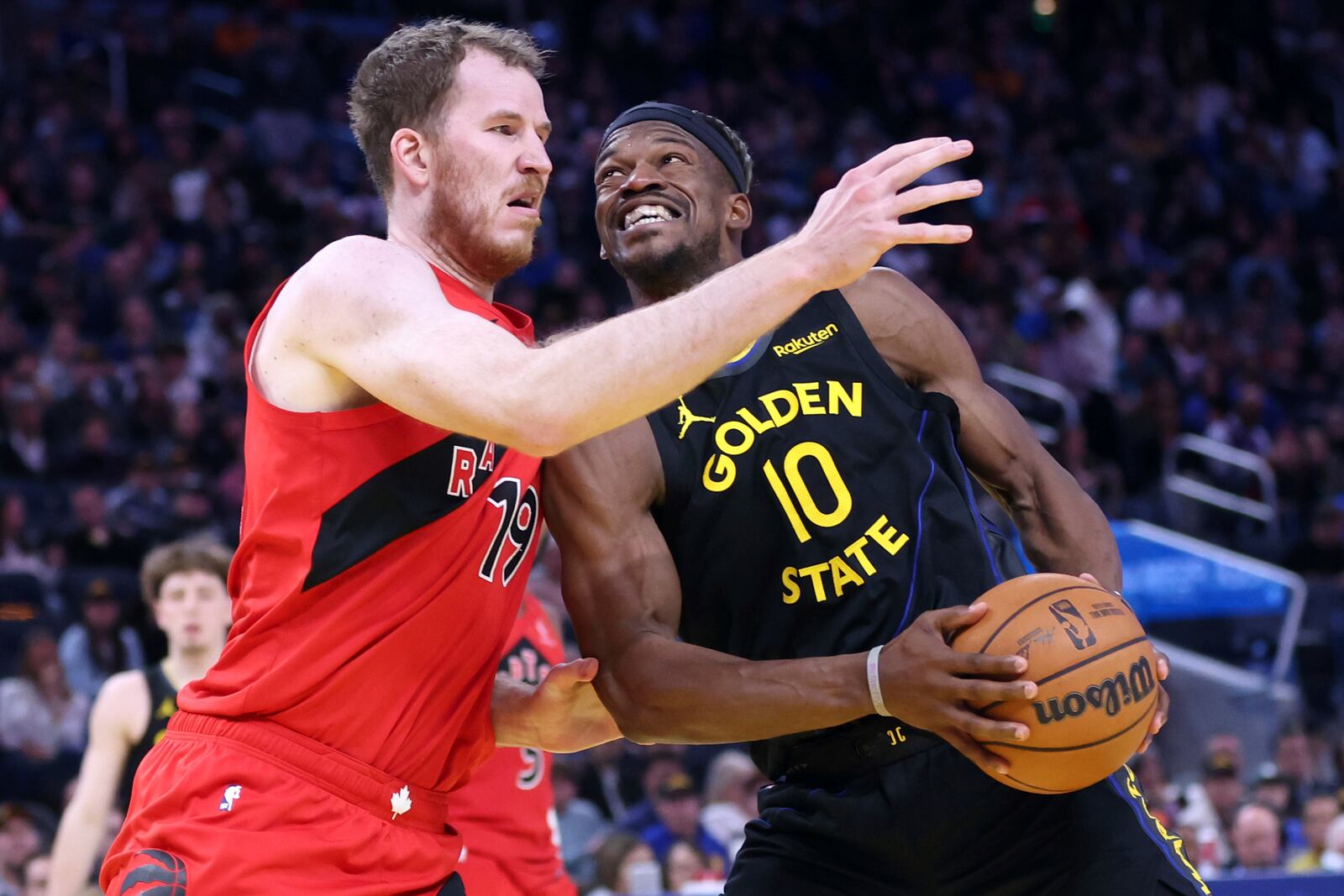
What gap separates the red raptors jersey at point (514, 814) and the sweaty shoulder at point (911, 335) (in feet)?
6.00

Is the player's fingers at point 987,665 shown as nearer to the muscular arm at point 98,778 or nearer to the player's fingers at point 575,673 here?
the player's fingers at point 575,673

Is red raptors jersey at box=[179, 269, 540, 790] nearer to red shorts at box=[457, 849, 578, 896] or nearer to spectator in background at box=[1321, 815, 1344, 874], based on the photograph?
red shorts at box=[457, 849, 578, 896]

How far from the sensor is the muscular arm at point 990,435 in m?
3.95

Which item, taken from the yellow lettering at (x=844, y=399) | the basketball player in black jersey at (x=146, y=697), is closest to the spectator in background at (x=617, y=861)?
the basketball player in black jersey at (x=146, y=697)

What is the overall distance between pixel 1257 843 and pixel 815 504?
573 centimetres

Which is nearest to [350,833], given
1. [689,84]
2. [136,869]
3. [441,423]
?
[136,869]

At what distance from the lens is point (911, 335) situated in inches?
156

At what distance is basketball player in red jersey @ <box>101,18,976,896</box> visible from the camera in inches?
111

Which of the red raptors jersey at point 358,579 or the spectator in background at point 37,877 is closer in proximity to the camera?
the red raptors jersey at point 358,579

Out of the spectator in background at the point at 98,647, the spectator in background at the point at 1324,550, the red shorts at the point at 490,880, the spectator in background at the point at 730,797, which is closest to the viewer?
the red shorts at the point at 490,880

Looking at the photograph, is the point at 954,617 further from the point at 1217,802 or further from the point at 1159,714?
the point at 1217,802

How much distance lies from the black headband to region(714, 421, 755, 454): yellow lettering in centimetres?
84

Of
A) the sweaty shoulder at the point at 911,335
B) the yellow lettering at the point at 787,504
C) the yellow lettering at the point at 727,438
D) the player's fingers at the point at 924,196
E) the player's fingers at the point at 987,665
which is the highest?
the player's fingers at the point at 924,196

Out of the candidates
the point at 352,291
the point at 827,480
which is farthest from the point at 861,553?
the point at 352,291
